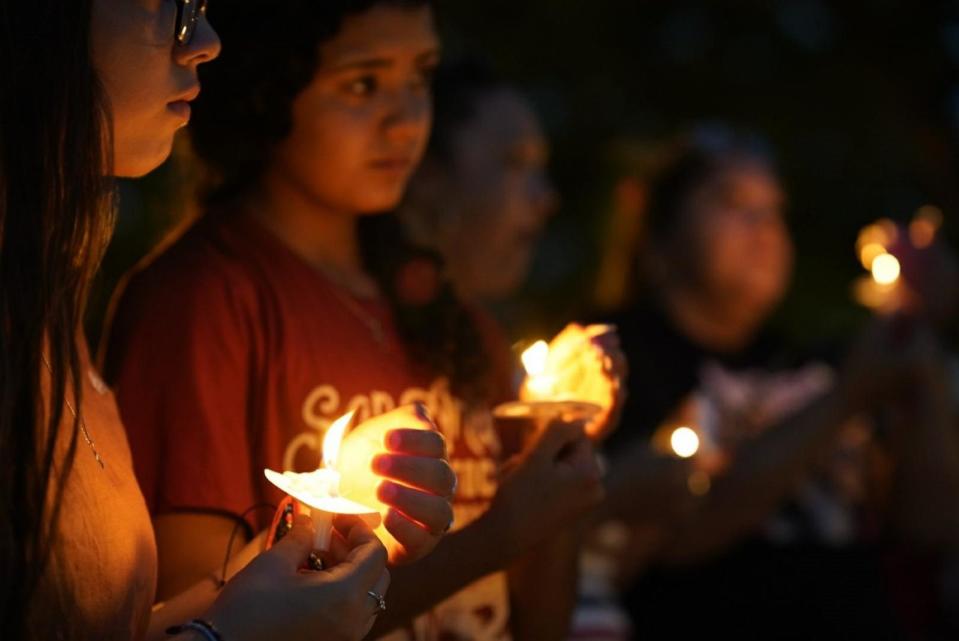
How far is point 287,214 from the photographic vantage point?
254cm

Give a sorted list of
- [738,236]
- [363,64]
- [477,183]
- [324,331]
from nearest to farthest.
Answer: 1. [324,331]
2. [363,64]
3. [477,183]
4. [738,236]

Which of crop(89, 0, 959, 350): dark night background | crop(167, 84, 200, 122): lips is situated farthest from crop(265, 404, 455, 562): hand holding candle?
crop(89, 0, 959, 350): dark night background

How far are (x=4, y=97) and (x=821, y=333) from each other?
6.25 metres

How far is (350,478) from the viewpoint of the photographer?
1769 millimetres

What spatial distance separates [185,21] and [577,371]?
0.93 meters

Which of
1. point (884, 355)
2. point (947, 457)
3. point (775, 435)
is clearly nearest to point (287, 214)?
point (775, 435)

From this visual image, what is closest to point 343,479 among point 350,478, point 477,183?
point 350,478

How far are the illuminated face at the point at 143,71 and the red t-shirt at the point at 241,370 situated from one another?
0.35 metres

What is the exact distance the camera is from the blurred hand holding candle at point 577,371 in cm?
232

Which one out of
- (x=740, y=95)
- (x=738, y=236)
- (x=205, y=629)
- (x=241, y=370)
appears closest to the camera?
(x=205, y=629)

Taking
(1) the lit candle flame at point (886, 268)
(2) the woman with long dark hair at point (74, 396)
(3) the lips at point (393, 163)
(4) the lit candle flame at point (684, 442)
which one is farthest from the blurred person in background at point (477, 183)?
(2) the woman with long dark hair at point (74, 396)

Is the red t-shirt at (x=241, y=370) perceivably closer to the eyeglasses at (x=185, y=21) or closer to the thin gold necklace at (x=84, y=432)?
the thin gold necklace at (x=84, y=432)

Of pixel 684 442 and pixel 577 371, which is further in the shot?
pixel 684 442

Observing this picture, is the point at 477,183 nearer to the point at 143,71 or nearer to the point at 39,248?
the point at 143,71
